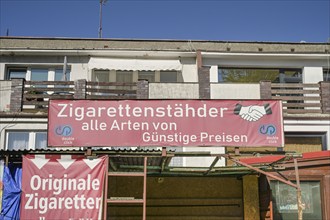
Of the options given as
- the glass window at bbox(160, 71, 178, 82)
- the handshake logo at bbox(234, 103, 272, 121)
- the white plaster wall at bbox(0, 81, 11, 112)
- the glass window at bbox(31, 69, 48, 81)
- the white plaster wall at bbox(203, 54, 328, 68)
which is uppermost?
the white plaster wall at bbox(203, 54, 328, 68)

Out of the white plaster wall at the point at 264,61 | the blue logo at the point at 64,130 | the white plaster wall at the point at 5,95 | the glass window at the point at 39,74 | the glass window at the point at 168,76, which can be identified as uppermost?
the white plaster wall at the point at 264,61

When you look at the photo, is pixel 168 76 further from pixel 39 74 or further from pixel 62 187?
pixel 62 187

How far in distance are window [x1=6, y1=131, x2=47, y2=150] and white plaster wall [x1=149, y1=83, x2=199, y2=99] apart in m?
4.42

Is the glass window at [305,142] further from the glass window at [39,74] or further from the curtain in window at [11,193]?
the glass window at [39,74]

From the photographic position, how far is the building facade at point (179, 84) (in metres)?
15.8

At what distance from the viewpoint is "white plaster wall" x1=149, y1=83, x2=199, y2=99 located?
19.1m

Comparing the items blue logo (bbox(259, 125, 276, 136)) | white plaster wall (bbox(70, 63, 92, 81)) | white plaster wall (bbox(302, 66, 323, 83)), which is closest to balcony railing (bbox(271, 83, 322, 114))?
white plaster wall (bbox(302, 66, 323, 83))

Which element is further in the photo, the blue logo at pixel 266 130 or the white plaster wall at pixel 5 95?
the white plaster wall at pixel 5 95

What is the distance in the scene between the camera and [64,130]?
1173cm

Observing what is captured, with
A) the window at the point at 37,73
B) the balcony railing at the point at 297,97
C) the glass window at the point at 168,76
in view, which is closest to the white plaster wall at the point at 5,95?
the window at the point at 37,73

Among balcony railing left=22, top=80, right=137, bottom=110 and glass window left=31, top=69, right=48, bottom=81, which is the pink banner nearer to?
balcony railing left=22, top=80, right=137, bottom=110

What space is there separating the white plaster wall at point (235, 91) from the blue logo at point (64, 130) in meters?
8.57

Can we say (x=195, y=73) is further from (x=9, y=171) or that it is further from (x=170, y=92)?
(x=9, y=171)

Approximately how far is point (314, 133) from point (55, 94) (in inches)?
396
